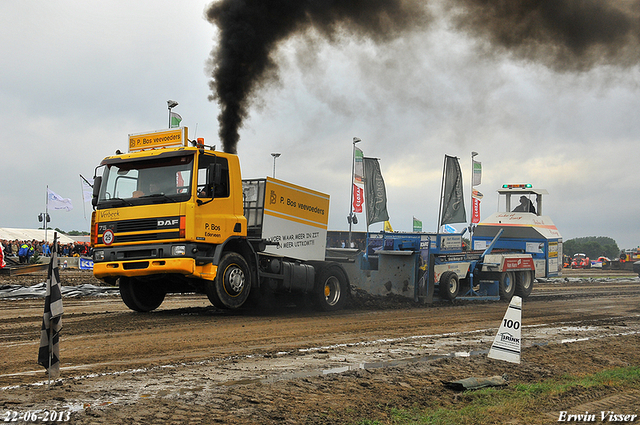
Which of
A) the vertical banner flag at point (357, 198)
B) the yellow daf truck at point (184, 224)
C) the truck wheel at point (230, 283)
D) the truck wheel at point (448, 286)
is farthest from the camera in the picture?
the vertical banner flag at point (357, 198)

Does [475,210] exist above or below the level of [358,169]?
below

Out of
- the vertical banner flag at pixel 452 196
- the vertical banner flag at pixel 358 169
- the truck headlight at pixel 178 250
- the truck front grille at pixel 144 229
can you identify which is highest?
the vertical banner flag at pixel 358 169

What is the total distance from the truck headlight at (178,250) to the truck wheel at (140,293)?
1.67 m

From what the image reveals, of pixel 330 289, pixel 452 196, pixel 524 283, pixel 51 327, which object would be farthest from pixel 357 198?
pixel 51 327

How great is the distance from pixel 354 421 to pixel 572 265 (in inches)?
2388

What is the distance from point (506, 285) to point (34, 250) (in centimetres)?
2640

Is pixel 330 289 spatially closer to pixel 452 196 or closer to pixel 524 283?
pixel 524 283

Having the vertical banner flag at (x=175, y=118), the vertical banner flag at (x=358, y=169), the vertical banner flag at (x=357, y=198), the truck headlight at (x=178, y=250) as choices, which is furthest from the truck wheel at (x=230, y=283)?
the vertical banner flag at (x=358, y=169)

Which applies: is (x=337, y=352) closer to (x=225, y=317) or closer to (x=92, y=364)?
(x=92, y=364)

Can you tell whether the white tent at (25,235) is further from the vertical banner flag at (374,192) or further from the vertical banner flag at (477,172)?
the vertical banner flag at (477,172)

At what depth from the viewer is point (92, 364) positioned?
20.1ft

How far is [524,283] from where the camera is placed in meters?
19.2

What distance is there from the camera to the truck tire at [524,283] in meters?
18.9

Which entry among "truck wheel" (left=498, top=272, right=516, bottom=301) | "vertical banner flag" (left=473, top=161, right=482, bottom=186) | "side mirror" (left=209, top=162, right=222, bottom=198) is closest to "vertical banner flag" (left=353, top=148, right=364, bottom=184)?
"vertical banner flag" (left=473, top=161, right=482, bottom=186)
